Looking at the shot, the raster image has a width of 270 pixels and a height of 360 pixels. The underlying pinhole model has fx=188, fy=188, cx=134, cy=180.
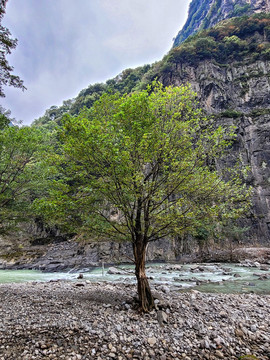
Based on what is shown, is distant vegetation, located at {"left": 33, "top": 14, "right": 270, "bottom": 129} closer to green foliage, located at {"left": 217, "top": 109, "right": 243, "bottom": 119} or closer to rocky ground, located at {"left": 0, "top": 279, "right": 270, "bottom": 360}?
green foliage, located at {"left": 217, "top": 109, "right": 243, "bottom": 119}

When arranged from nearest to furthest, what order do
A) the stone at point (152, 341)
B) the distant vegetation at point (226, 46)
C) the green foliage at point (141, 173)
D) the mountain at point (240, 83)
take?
1. the stone at point (152, 341)
2. the green foliage at point (141, 173)
3. the mountain at point (240, 83)
4. the distant vegetation at point (226, 46)

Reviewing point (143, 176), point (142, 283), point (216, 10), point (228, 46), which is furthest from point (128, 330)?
point (216, 10)

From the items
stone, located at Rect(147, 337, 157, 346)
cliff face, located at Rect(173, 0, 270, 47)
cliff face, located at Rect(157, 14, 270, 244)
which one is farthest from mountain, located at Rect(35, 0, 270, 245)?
stone, located at Rect(147, 337, 157, 346)

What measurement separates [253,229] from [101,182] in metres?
36.3

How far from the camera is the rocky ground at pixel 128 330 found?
4.64 m

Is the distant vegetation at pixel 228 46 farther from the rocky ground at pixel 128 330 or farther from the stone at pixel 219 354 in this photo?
the stone at pixel 219 354

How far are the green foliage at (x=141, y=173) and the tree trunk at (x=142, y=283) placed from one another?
47cm

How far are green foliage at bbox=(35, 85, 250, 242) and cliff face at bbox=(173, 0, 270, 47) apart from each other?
9636cm

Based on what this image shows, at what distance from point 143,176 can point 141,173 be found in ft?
0.43

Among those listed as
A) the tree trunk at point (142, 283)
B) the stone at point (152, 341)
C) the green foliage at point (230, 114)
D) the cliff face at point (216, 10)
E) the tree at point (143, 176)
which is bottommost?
the stone at point (152, 341)

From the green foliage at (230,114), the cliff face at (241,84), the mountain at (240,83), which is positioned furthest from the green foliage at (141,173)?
the green foliage at (230,114)

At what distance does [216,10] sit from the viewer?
87.6 meters

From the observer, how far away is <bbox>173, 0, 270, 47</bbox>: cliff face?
71.7 meters

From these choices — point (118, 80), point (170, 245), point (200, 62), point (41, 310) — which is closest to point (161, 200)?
point (41, 310)
